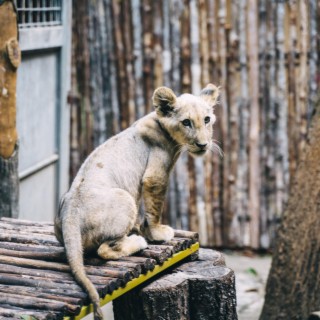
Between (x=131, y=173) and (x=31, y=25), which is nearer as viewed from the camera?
(x=131, y=173)

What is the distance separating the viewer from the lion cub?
15.5 feet

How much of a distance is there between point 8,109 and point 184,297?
2.22 meters

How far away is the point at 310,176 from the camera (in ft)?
21.0

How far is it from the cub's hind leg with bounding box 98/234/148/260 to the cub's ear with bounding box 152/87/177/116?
0.69m

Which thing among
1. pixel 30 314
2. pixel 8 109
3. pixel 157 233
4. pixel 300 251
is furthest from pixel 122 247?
pixel 8 109

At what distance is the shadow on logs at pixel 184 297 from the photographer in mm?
4914

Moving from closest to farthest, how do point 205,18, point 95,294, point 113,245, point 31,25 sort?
point 95,294, point 113,245, point 31,25, point 205,18

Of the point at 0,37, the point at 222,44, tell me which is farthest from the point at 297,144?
the point at 0,37

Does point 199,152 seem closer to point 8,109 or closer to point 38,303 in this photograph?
point 38,303

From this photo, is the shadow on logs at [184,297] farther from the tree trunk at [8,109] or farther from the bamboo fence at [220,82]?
the bamboo fence at [220,82]

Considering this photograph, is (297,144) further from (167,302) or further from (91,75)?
(167,302)

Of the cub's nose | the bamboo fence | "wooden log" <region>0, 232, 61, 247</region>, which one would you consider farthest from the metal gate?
the cub's nose

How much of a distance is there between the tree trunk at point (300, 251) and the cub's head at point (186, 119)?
156 cm

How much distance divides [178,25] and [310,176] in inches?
103
